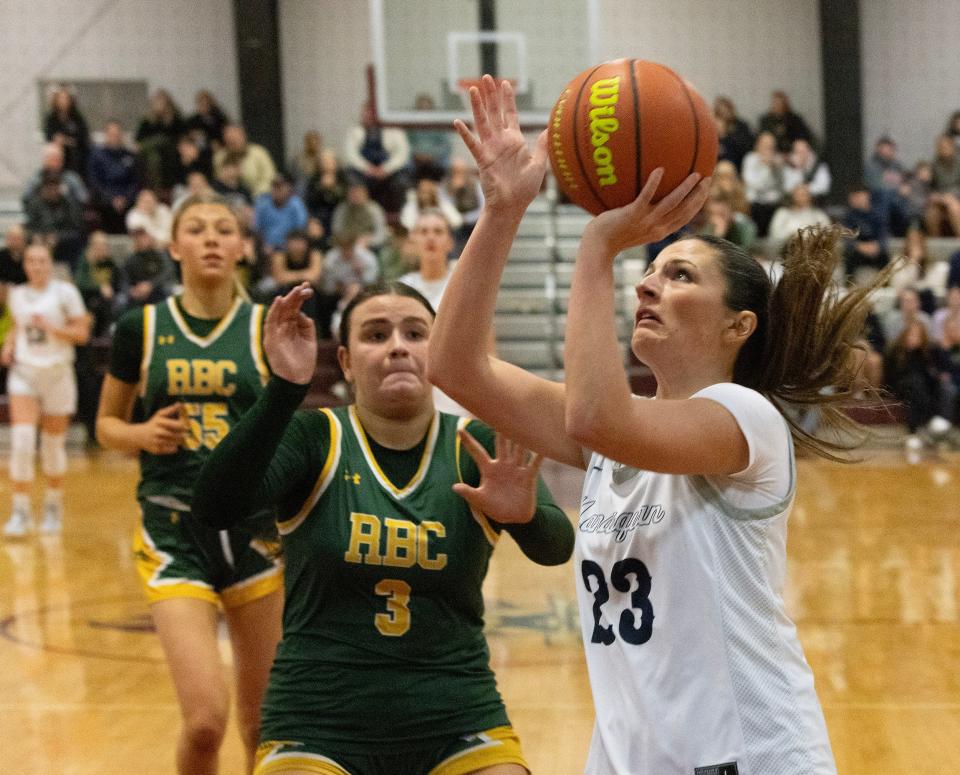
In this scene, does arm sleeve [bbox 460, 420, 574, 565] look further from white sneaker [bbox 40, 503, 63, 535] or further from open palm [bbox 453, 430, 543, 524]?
white sneaker [bbox 40, 503, 63, 535]

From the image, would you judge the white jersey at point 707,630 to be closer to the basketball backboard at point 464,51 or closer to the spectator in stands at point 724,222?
the basketball backboard at point 464,51

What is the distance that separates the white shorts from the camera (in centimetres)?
969

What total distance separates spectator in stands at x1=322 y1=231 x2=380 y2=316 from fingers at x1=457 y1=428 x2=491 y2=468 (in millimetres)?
11104

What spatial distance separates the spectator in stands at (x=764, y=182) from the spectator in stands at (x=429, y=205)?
3.39 m

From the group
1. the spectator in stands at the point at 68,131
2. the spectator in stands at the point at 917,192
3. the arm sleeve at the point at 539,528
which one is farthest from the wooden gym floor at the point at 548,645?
the spectator in stands at the point at 68,131

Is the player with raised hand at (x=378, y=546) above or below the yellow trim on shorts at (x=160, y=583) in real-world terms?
above

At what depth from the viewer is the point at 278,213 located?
600 inches

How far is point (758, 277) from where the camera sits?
2648 mm

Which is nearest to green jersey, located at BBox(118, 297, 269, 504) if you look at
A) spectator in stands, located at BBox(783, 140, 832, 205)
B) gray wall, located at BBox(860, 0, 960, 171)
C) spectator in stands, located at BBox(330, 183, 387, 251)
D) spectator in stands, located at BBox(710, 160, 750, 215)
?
spectator in stands, located at BBox(710, 160, 750, 215)

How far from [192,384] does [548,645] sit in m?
2.65

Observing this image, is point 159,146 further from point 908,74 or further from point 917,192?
point 908,74

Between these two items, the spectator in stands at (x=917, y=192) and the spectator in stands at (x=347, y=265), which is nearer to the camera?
the spectator in stands at (x=347, y=265)

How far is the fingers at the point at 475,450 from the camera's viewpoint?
287cm

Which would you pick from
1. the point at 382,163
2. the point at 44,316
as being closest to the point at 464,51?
the point at 382,163
